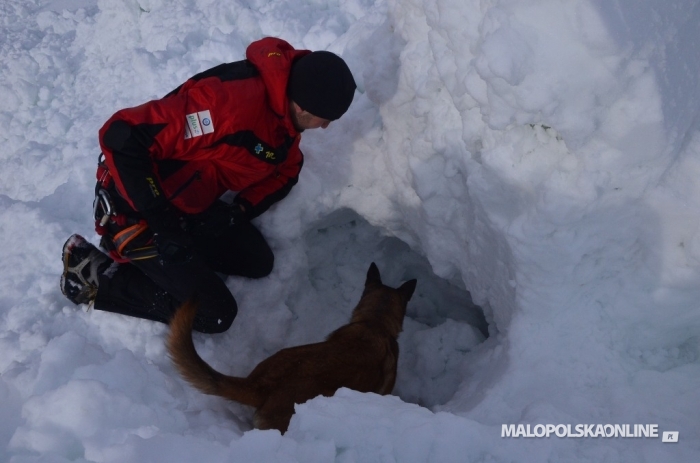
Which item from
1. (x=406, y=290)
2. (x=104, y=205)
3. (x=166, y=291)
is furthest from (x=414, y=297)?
(x=104, y=205)

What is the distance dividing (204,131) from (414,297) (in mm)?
2160

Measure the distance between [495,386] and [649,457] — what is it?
620mm

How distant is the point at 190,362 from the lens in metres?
2.10

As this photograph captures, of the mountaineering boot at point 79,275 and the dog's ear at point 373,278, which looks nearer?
the mountaineering boot at point 79,275

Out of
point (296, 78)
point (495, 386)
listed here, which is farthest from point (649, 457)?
point (296, 78)

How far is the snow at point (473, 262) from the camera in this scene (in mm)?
1703

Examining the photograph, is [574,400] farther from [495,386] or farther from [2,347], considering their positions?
[2,347]

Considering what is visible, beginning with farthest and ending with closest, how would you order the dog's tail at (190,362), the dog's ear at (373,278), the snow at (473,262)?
the dog's ear at (373,278)
the dog's tail at (190,362)
the snow at (473,262)

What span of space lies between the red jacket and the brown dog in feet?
2.25

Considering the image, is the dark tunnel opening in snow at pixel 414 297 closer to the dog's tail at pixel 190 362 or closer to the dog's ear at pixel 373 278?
the dog's ear at pixel 373 278

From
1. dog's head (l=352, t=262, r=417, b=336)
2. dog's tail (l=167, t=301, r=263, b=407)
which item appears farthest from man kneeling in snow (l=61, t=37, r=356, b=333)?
dog's head (l=352, t=262, r=417, b=336)

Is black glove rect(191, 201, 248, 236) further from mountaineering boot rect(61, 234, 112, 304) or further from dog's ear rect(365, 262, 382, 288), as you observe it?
dog's ear rect(365, 262, 382, 288)

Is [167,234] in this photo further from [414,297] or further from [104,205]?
[414,297]

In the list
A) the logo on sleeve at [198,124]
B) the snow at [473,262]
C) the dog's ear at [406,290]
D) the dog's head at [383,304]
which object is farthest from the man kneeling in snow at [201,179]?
the dog's ear at [406,290]
